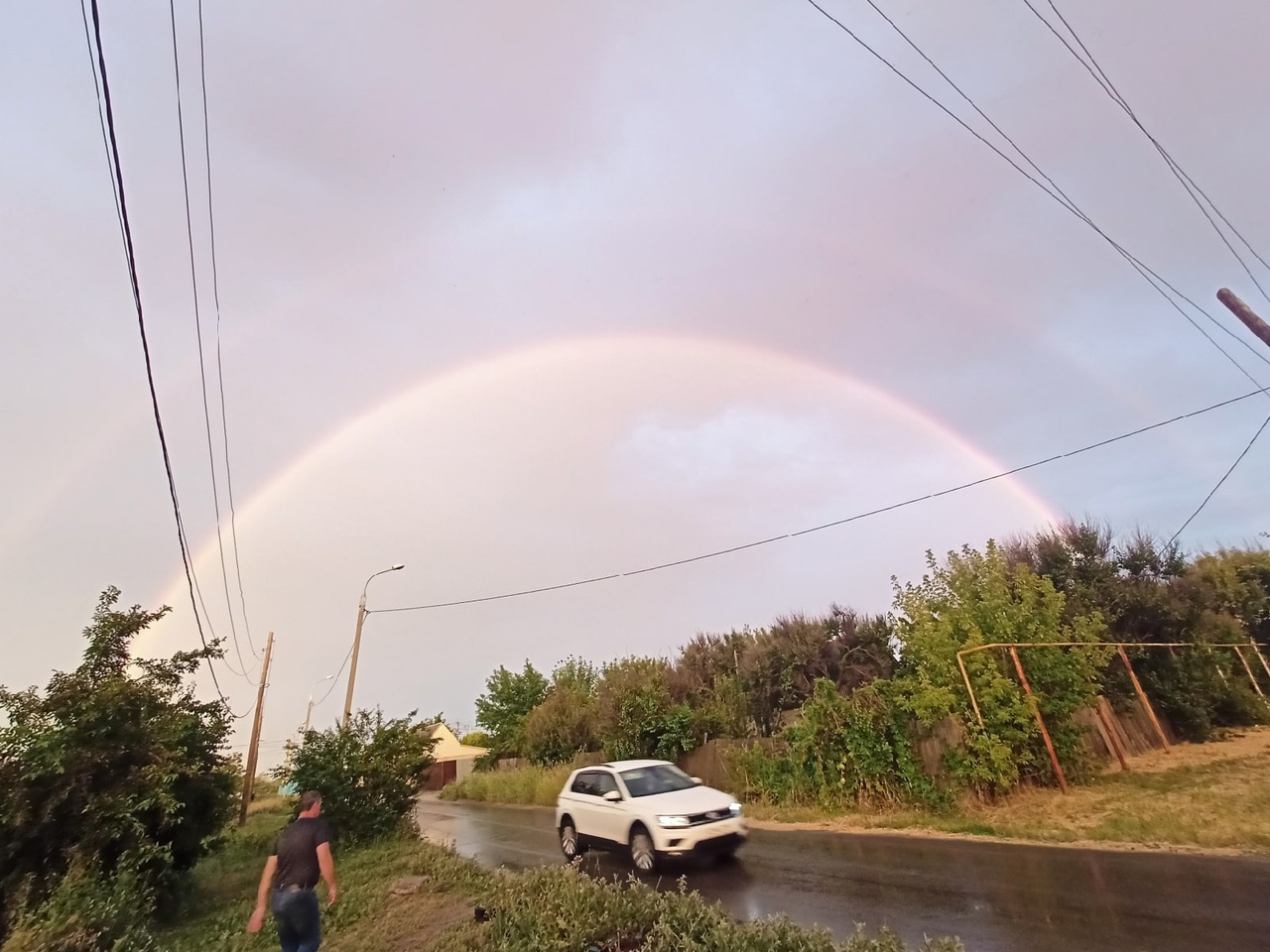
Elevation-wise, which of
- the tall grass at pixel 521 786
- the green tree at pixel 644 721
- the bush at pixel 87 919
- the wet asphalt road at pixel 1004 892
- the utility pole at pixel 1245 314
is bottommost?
the wet asphalt road at pixel 1004 892

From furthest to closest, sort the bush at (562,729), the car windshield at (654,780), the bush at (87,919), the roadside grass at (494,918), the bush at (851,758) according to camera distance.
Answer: the bush at (562,729) < the bush at (851,758) < the car windshield at (654,780) < the bush at (87,919) < the roadside grass at (494,918)

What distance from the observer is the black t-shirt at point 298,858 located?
6434 mm

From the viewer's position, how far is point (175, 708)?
38.2 feet

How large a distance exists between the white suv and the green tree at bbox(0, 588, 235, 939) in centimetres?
643

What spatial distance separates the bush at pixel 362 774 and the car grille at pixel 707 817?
9550 mm

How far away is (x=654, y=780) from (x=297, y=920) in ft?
20.5

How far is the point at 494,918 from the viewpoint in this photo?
683 cm

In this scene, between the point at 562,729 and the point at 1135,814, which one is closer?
the point at 1135,814

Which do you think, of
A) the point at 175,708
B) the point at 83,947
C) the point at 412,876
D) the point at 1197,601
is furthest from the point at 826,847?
the point at 1197,601

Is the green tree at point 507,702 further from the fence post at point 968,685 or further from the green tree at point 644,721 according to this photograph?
the fence post at point 968,685

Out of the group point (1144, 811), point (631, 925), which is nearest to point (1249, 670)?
point (1144, 811)

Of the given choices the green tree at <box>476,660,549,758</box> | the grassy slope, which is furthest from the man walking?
the green tree at <box>476,660,549,758</box>

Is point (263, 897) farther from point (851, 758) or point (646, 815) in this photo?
point (851, 758)

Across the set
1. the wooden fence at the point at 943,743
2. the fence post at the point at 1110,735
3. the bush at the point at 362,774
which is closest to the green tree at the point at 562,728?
the wooden fence at the point at 943,743
